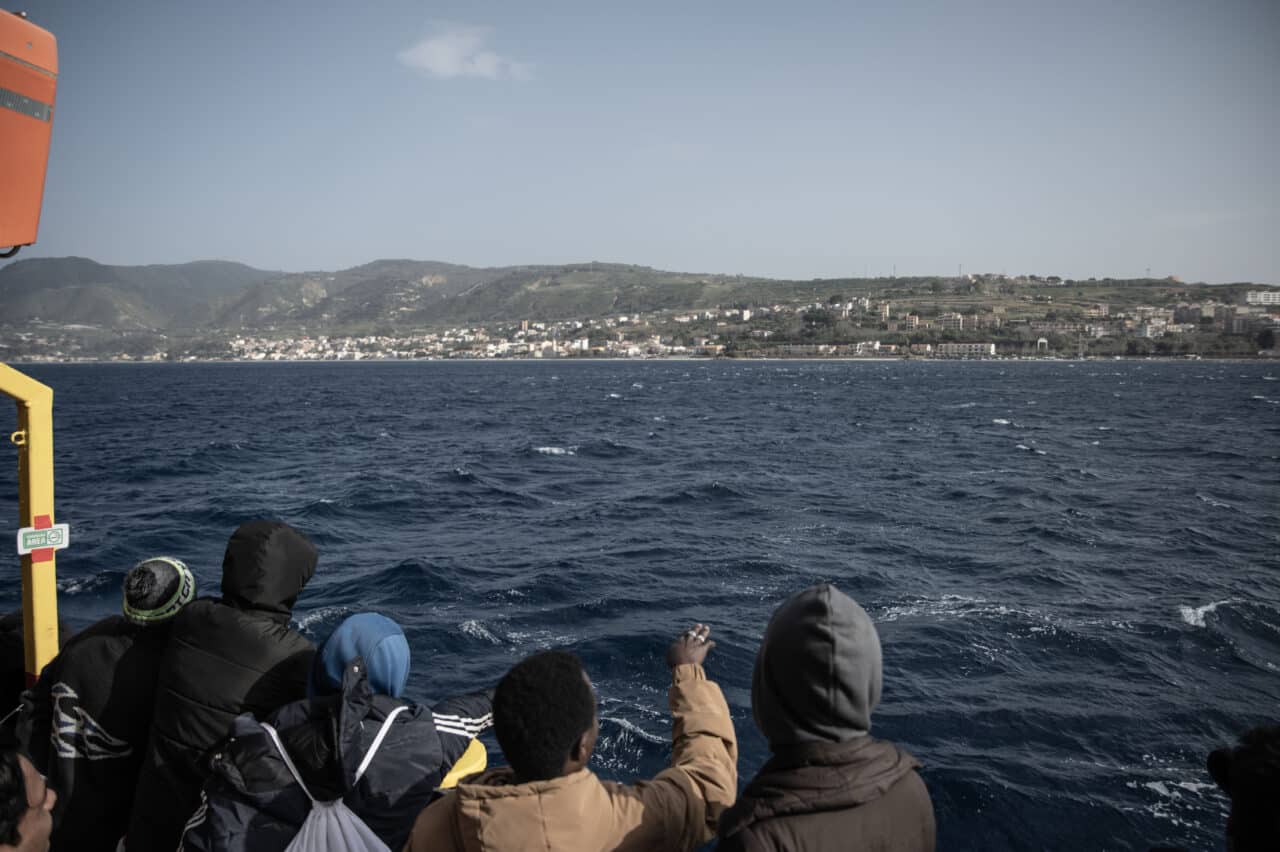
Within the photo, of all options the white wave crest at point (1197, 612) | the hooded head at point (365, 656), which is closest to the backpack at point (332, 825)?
the hooded head at point (365, 656)

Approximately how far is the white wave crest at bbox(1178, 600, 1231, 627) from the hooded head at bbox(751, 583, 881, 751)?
1325 cm

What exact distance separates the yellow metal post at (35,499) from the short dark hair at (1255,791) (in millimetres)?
4877

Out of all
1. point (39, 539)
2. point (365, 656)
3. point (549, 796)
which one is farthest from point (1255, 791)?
point (39, 539)

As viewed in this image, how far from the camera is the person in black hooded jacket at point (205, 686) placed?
3.13 metres

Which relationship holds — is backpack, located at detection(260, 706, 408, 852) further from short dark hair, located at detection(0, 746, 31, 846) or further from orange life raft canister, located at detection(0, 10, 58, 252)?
orange life raft canister, located at detection(0, 10, 58, 252)

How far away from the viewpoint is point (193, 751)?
313cm

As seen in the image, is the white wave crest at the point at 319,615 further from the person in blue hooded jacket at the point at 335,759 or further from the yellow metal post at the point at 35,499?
the person in blue hooded jacket at the point at 335,759

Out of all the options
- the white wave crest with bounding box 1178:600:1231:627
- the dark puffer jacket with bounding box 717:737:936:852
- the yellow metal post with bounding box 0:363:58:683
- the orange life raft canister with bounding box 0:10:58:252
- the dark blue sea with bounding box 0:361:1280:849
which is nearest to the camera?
the dark puffer jacket with bounding box 717:737:936:852

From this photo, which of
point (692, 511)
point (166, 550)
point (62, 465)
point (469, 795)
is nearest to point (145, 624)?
point (469, 795)

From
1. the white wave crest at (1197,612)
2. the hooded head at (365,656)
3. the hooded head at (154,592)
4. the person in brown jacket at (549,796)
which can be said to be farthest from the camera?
the white wave crest at (1197,612)

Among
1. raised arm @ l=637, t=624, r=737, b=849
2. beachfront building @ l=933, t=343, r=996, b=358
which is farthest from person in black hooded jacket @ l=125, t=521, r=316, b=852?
beachfront building @ l=933, t=343, r=996, b=358

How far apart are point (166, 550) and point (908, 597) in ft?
46.6

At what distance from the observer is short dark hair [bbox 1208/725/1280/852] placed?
1814 mm

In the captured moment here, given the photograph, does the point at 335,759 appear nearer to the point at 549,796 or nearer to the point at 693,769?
the point at 549,796
